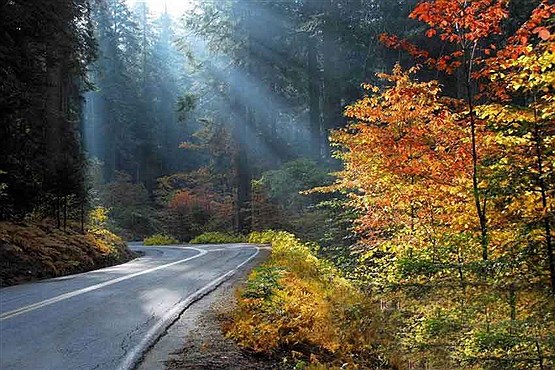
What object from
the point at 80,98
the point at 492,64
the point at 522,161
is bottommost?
the point at 522,161

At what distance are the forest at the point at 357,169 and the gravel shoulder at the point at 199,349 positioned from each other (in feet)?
0.83

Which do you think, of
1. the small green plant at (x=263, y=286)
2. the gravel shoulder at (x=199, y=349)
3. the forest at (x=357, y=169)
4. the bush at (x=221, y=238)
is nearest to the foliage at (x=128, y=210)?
the forest at (x=357, y=169)

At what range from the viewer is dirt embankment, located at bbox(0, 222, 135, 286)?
12.4 m

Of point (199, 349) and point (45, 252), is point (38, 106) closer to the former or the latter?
point (45, 252)

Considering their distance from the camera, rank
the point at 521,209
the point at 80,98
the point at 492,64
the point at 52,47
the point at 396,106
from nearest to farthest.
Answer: the point at 521,209, the point at 492,64, the point at 396,106, the point at 52,47, the point at 80,98

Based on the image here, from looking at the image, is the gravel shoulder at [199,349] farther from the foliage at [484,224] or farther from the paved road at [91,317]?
the foliage at [484,224]

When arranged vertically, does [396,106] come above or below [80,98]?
below

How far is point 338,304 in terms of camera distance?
8109 mm

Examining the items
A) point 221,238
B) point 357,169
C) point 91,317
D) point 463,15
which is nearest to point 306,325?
point 91,317

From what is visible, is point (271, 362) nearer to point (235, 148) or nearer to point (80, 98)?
point (80, 98)

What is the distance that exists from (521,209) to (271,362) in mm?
3449

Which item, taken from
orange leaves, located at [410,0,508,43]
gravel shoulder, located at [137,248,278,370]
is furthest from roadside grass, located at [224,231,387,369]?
orange leaves, located at [410,0,508,43]

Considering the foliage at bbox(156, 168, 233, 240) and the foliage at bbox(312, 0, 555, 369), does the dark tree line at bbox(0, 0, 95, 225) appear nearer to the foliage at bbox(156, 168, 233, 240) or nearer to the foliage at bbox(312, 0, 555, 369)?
the foliage at bbox(312, 0, 555, 369)

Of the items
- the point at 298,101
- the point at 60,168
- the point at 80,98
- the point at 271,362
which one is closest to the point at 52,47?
the point at 60,168
